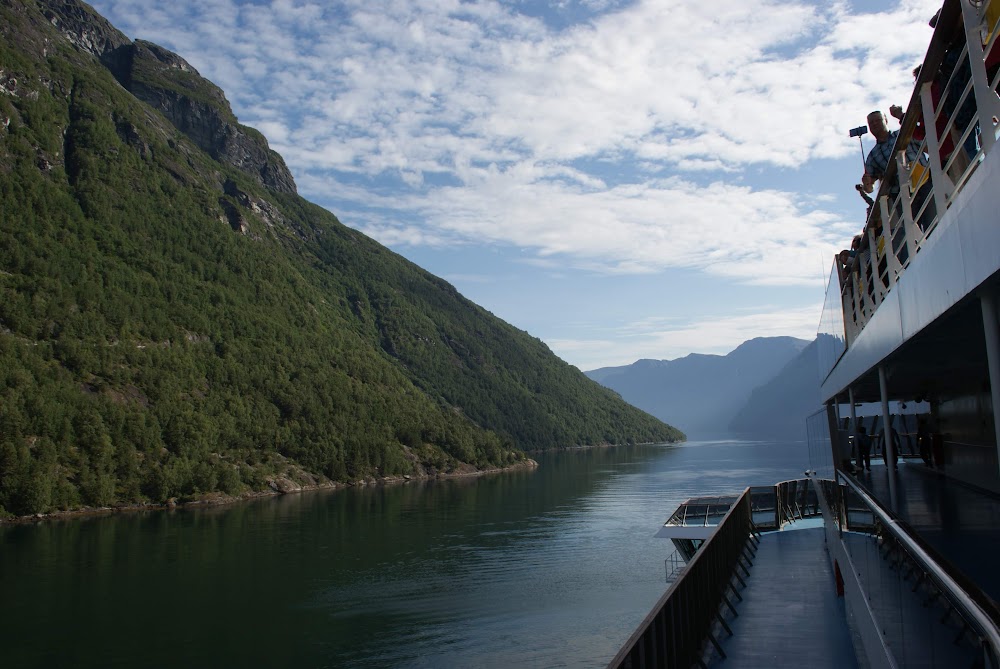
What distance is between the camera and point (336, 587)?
36812 millimetres

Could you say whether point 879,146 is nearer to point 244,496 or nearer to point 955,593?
point 955,593

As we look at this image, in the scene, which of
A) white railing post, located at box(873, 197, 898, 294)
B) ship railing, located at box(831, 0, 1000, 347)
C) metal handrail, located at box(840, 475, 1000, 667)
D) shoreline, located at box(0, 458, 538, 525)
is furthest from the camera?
shoreline, located at box(0, 458, 538, 525)

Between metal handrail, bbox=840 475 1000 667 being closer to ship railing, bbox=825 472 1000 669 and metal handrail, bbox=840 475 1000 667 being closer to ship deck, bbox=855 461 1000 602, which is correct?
ship railing, bbox=825 472 1000 669

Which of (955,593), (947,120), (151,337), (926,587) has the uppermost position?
(151,337)

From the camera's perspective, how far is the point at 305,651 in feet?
87.4

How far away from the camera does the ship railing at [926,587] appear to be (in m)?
2.65

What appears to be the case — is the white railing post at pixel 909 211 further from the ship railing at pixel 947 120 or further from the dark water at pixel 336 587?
the dark water at pixel 336 587

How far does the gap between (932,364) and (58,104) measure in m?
161

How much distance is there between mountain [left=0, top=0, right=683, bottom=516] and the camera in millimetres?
81750

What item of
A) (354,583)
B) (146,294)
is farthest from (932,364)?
(146,294)

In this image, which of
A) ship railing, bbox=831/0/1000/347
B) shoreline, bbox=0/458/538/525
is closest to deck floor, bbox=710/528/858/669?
ship railing, bbox=831/0/1000/347

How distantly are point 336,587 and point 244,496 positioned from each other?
53.5 m

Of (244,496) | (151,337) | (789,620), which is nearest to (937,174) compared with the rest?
(789,620)

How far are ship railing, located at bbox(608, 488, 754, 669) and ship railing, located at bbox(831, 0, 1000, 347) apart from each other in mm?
3182
